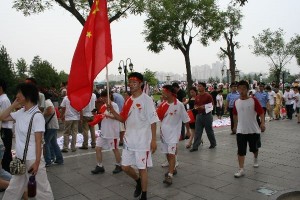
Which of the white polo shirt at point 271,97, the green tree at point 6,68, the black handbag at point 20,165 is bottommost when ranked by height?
the black handbag at point 20,165

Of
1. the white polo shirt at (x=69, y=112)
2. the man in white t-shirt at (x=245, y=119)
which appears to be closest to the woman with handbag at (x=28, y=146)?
the man in white t-shirt at (x=245, y=119)

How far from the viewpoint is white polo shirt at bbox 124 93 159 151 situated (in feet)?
15.4

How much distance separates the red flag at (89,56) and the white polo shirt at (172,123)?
201 cm

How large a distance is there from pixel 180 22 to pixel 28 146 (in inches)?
910

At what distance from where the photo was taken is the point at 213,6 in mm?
25859

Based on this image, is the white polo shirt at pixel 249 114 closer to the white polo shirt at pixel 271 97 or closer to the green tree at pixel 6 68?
the white polo shirt at pixel 271 97

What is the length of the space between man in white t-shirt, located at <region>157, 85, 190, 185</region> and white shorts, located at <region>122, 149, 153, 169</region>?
3.84 feet

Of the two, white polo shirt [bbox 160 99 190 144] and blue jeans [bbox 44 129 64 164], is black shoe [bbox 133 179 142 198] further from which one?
blue jeans [bbox 44 129 64 164]

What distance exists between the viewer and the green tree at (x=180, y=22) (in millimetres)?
25078

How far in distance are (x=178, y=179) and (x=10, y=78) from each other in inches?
1133

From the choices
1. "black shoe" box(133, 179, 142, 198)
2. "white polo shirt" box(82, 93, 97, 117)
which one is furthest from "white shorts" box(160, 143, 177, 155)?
"white polo shirt" box(82, 93, 97, 117)

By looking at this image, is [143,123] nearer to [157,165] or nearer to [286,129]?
[157,165]

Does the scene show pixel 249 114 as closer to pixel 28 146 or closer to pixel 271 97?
pixel 28 146

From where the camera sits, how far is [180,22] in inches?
1003
